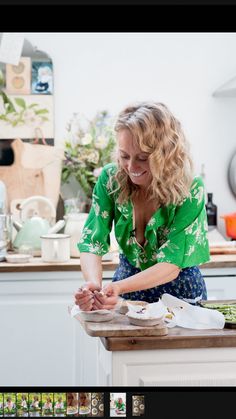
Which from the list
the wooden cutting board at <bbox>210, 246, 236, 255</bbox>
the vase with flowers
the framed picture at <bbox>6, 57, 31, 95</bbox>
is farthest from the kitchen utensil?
the framed picture at <bbox>6, 57, 31, 95</bbox>

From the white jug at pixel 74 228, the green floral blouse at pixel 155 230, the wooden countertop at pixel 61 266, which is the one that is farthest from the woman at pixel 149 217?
the white jug at pixel 74 228

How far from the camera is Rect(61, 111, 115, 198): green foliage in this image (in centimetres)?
288

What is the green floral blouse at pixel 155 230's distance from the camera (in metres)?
1.74

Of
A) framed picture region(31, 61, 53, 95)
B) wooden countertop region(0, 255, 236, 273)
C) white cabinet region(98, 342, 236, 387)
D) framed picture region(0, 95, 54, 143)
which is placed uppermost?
framed picture region(31, 61, 53, 95)

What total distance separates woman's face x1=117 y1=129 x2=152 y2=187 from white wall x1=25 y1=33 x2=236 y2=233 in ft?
4.10

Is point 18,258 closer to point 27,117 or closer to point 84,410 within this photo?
point 27,117

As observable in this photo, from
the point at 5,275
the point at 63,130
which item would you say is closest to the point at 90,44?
the point at 63,130

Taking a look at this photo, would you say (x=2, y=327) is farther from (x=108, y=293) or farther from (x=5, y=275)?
(x=108, y=293)

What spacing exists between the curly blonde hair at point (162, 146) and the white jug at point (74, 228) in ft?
3.04

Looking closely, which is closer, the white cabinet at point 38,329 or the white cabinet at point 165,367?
the white cabinet at point 165,367

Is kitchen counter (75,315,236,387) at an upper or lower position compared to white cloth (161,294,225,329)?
lower

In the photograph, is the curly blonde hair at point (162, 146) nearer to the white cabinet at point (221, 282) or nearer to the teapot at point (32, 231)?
the white cabinet at point (221, 282)

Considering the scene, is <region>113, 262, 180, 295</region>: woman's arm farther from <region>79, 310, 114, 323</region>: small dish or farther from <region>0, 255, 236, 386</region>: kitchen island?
<region>0, 255, 236, 386</region>: kitchen island

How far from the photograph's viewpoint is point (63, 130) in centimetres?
293
